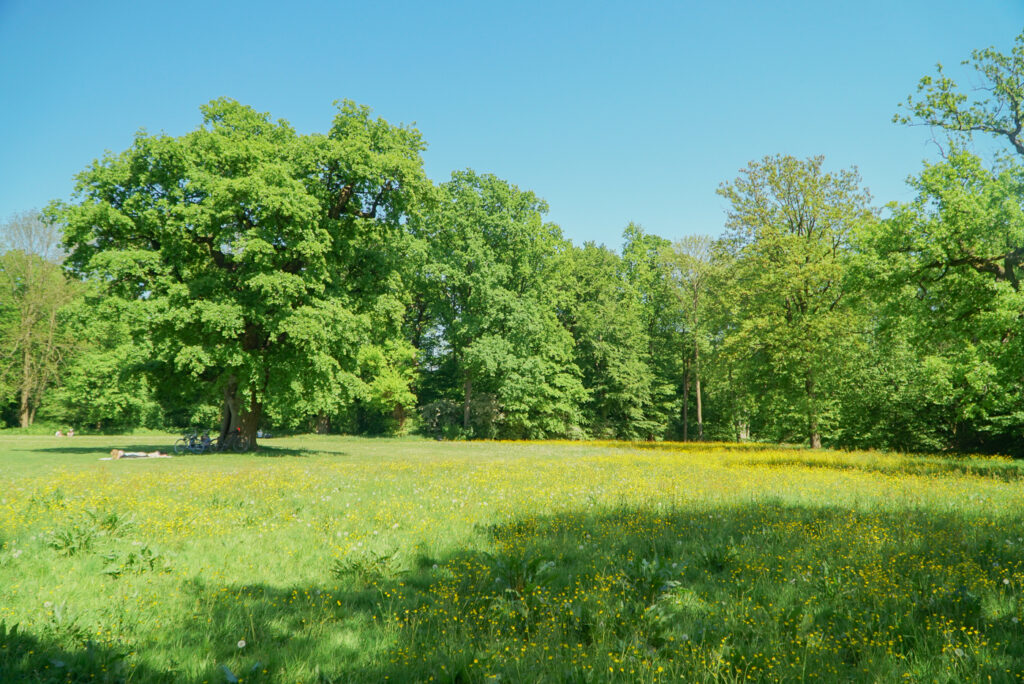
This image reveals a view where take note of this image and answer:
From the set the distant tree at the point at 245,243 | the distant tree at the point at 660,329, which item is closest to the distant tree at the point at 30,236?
the distant tree at the point at 245,243

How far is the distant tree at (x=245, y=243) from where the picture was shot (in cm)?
2166

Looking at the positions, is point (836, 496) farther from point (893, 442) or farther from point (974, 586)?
point (893, 442)

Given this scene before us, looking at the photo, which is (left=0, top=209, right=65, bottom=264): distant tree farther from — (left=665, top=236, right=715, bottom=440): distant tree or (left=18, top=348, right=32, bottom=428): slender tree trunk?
(left=665, top=236, right=715, bottom=440): distant tree

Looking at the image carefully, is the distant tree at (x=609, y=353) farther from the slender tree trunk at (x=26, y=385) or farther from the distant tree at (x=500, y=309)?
the slender tree trunk at (x=26, y=385)

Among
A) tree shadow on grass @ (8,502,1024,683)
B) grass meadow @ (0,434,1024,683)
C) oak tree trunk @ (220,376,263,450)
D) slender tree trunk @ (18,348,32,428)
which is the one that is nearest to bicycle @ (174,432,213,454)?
oak tree trunk @ (220,376,263,450)

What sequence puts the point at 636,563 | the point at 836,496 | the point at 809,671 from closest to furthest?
the point at 809,671 < the point at 636,563 < the point at 836,496

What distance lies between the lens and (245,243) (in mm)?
22531

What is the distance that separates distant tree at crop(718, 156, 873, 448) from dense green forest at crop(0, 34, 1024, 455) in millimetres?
131

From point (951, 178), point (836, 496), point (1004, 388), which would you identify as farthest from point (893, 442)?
point (836, 496)

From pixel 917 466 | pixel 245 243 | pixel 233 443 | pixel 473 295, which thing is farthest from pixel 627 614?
pixel 473 295

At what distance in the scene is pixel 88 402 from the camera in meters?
46.9

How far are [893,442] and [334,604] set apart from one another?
111ft

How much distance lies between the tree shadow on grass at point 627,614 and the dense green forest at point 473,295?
1355cm

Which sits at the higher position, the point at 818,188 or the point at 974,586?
the point at 818,188
